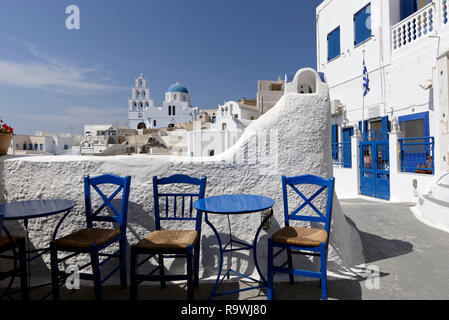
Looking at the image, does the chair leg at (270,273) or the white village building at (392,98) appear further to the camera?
the white village building at (392,98)

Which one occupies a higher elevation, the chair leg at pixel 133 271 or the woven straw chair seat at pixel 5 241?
the woven straw chair seat at pixel 5 241

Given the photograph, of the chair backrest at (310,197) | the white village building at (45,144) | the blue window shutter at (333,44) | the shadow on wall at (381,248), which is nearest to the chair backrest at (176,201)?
the chair backrest at (310,197)

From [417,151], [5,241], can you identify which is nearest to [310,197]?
[5,241]

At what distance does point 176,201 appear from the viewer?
10.0ft

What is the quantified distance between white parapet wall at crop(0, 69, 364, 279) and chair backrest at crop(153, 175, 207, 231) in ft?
0.64

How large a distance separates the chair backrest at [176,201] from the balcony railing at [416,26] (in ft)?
27.8

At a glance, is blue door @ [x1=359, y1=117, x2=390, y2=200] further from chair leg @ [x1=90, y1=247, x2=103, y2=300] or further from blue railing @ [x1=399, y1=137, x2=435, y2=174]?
chair leg @ [x1=90, y1=247, x2=103, y2=300]

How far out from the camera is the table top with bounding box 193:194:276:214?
91.4 inches

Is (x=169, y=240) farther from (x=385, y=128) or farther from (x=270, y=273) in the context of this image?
(x=385, y=128)

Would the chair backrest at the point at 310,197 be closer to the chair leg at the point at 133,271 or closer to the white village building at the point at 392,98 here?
the chair leg at the point at 133,271

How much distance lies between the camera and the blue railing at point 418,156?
680cm

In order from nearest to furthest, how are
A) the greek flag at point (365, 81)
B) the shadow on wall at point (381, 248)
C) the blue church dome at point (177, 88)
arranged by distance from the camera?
the shadow on wall at point (381, 248) < the greek flag at point (365, 81) < the blue church dome at point (177, 88)
